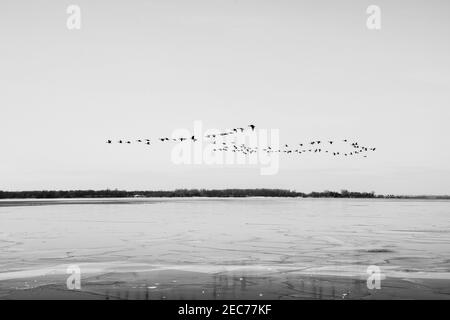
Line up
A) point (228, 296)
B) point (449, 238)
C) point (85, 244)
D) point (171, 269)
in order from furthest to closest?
point (449, 238)
point (85, 244)
point (171, 269)
point (228, 296)

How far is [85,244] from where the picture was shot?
59.5ft

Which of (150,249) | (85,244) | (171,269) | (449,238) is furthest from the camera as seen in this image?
(449,238)

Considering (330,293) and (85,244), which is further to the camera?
(85,244)

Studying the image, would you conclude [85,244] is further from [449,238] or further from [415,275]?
[449,238]

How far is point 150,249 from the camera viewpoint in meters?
16.5
